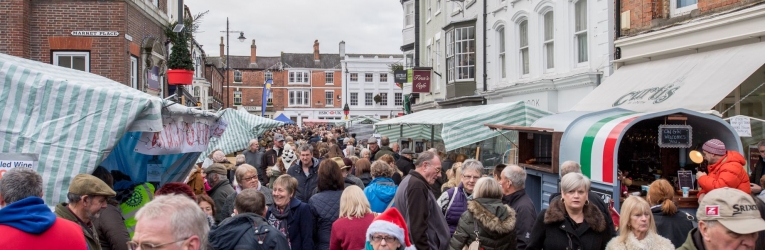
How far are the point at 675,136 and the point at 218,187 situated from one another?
19.8 ft

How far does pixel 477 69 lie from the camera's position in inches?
848

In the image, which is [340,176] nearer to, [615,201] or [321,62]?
[615,201]

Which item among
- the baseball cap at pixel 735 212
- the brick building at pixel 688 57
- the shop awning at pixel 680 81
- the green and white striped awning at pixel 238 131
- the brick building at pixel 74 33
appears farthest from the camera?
the green and white striped awning at pixel 238 131

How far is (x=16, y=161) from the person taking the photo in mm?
5844

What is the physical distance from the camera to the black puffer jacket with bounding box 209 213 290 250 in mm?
5141

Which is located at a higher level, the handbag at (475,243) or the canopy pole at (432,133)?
the canopy pole at (432,133)

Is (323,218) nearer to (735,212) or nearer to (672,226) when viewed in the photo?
(672,226)

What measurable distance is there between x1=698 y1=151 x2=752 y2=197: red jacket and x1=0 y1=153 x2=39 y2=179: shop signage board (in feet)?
23.4

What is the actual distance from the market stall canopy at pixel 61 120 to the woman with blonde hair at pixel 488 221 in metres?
2.92

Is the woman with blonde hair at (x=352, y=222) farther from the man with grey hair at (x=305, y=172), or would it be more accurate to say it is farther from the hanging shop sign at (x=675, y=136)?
the hanging shop sign at (x=675, y=136)

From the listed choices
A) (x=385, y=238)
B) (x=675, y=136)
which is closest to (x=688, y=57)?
(x=675, y=136)

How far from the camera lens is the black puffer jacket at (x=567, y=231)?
5.38 metres

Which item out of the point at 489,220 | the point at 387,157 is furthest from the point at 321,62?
the point at 489,220

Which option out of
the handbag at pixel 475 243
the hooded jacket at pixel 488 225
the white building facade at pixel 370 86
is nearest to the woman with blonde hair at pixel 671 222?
the hooded jacket at pixel 488 225
